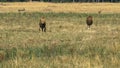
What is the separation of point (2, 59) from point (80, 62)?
2.80m

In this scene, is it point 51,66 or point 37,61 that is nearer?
point 51,66

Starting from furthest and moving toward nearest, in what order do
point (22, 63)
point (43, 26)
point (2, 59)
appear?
point (43, 26)
point (2, 59)
point (22, 63)

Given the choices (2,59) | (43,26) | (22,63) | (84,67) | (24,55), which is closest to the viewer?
(84,67)

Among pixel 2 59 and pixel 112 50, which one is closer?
pixel 2 59

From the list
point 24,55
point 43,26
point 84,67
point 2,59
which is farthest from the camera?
point 43,26

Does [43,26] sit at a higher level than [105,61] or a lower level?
lower

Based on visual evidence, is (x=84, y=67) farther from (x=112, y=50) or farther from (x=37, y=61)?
(x=112, y=50)

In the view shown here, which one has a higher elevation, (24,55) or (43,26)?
(24,55)

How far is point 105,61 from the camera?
12242mm

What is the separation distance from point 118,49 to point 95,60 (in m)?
2.81

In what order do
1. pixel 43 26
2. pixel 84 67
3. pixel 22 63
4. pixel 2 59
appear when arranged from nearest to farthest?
pixel 84 67, pixel 22 63, pixel 2 59, pixel 43 26

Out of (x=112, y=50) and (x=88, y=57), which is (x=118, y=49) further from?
(x=88, y=57)

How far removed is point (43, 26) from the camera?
2836 cm

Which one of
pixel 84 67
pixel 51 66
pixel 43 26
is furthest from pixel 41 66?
pixel 43 26
